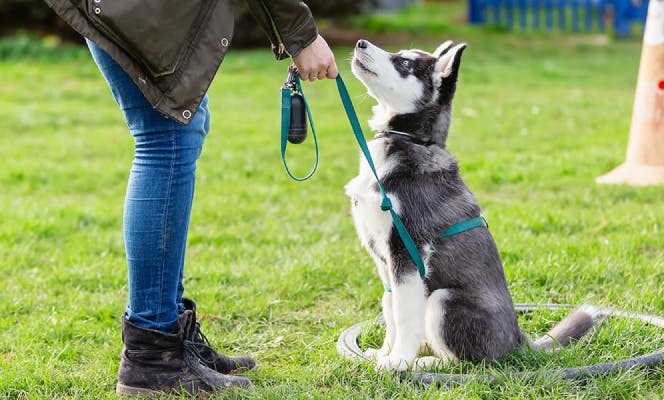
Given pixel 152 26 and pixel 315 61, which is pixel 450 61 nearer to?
pixel 315 61

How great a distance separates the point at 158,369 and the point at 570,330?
5.24 feet

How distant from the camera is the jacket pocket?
2.51 meters

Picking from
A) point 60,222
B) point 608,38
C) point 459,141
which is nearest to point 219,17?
point 60,222

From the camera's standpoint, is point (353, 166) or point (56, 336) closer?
point (56, 336)

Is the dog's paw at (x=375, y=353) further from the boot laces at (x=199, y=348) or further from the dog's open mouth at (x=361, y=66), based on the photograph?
the dog's open mouth at (x=361, y=66)

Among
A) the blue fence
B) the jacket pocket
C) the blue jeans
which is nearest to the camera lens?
the jacket pocket

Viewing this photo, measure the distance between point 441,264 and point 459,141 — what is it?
4991 mm

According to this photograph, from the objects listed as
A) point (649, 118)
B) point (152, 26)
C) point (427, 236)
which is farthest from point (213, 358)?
point (649, 118)

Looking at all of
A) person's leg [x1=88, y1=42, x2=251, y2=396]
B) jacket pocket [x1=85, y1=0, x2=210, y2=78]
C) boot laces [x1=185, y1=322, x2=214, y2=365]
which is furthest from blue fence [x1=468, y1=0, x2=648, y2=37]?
jacket pocket [x1=85, y1=0, x2=210, y2=78]

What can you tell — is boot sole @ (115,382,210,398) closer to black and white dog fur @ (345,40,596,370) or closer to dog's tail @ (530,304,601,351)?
black and white dog fur @ (345,40,596,370)

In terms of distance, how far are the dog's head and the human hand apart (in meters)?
0.36

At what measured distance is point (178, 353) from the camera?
3.06 metres

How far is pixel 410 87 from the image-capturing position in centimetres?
330

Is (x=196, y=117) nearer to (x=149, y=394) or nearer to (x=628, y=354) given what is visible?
(x=149, y=394)
